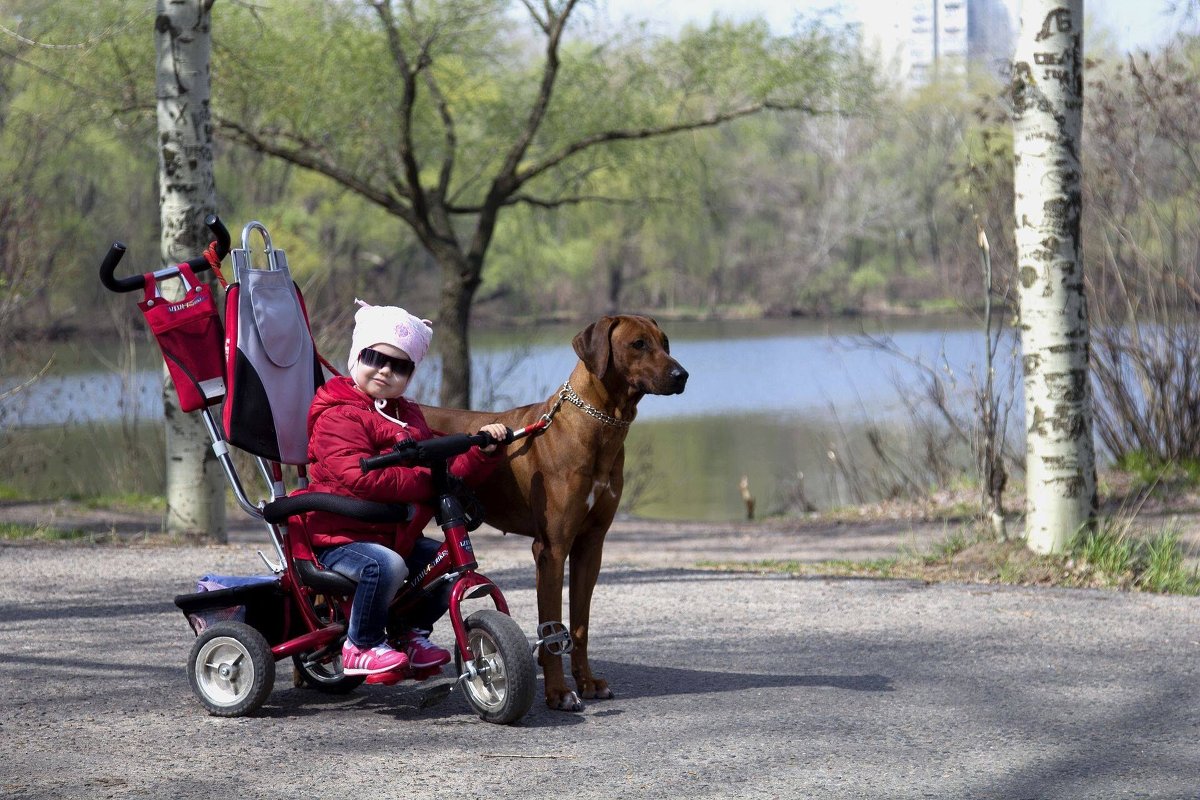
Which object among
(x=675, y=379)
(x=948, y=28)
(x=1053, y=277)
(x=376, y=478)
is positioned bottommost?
(x=376, y=478)

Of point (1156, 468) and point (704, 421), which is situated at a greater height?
point (1156, 468)

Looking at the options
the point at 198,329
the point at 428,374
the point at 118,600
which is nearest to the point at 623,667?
the point at 198,329

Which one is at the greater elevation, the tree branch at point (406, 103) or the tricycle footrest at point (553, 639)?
the tree branch at point (406, 103)

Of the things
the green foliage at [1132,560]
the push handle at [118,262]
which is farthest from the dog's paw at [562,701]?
the green foliage at [1132,560]

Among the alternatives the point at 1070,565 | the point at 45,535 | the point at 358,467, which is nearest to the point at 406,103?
the point at 45,535

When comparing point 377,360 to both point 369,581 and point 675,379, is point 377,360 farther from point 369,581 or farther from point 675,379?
A: point 675,379

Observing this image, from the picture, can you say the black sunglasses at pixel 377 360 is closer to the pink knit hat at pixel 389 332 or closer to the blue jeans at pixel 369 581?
the pink knit hat at pixel 389 332

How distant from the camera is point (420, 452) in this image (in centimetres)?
475

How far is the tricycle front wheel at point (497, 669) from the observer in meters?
4.71

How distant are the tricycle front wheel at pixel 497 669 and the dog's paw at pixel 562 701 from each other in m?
0.31

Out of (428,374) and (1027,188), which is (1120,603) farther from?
(428,374)

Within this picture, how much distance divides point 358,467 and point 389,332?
0.53 meters

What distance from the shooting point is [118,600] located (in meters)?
7.48

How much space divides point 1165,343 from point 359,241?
23.1 metres
